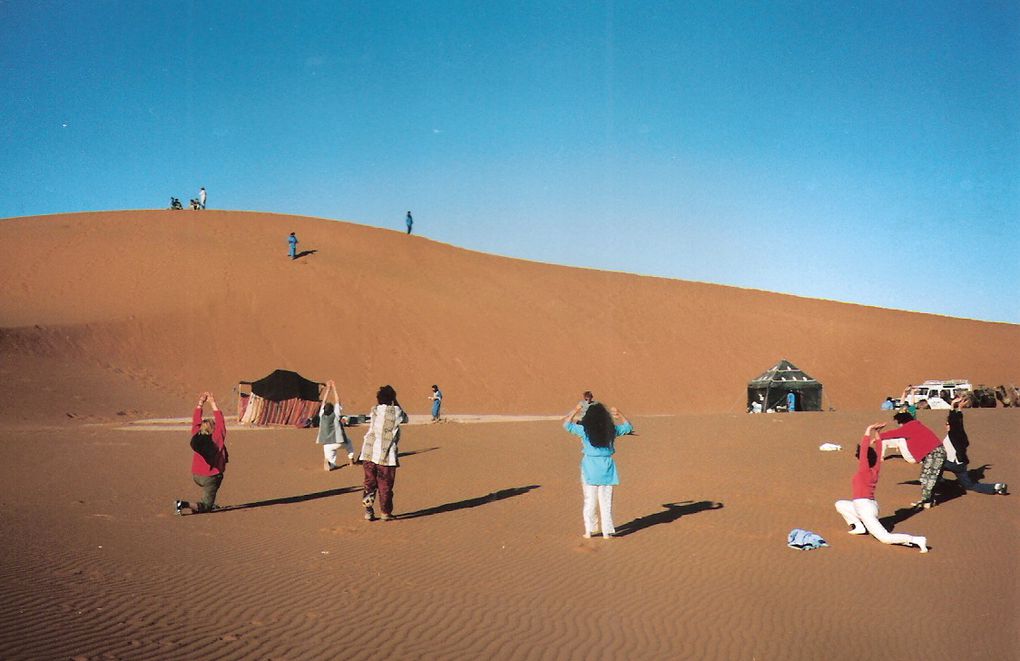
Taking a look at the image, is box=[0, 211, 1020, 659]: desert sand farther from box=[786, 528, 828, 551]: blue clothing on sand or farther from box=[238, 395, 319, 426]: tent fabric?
box=[238, 395, 319, 426]: tent fabric

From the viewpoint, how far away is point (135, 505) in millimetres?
11625

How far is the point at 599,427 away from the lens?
9211mm

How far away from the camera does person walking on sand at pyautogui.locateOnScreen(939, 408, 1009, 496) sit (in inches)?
510

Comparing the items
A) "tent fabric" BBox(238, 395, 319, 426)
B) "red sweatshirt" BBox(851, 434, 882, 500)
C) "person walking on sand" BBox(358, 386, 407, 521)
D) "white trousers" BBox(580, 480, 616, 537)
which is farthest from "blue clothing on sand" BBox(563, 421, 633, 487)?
"tent fabric" BBox(238, 395, 319, 426)

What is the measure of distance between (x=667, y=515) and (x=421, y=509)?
13.2ft

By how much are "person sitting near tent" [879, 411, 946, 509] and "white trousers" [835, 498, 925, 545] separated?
1.17 meters

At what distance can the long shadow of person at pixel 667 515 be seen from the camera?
10.4m

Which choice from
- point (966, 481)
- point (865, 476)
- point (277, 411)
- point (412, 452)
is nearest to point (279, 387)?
point (277, 411)

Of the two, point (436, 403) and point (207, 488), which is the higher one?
point (436, 403)

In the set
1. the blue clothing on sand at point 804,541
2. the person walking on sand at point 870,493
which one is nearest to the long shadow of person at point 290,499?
the blue clothing on sand at point 804,541

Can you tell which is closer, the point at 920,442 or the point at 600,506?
the point at 600,506

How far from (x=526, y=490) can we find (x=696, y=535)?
4361mm

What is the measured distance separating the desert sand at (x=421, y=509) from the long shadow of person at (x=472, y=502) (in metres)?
0.10

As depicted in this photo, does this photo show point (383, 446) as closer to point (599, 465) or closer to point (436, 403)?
point (599, 465)
